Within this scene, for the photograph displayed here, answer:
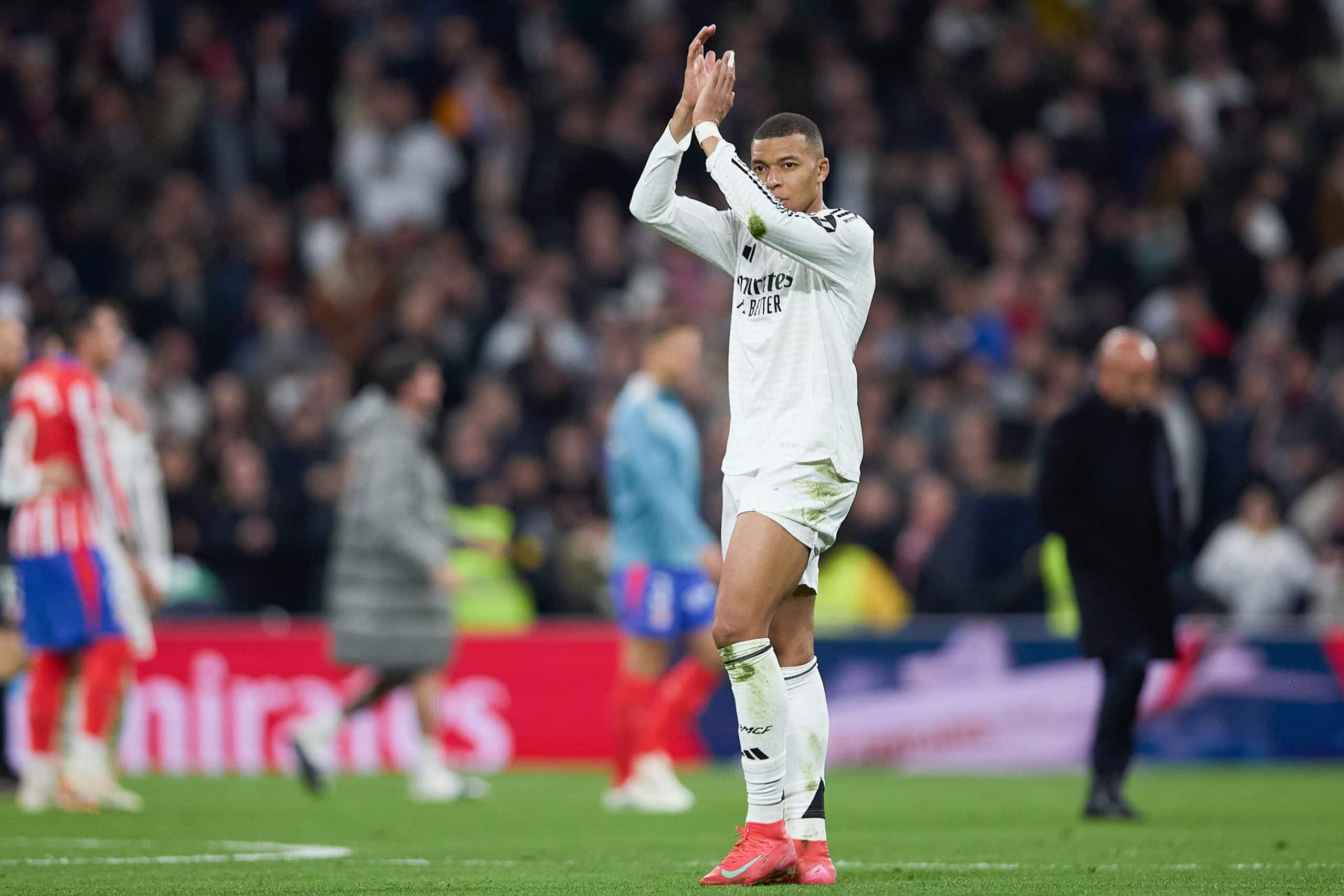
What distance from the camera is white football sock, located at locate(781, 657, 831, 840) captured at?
21.6ft

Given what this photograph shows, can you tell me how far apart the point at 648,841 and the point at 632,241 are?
10948 millimetres

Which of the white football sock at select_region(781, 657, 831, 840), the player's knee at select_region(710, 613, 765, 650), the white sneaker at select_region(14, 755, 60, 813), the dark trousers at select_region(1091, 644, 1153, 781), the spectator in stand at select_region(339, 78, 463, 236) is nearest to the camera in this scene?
the player's knee at select_region(710, 613, 765, 650)

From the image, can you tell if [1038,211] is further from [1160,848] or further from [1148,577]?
[1160,848]

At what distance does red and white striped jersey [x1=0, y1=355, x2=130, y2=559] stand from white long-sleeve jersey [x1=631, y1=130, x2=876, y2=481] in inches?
184

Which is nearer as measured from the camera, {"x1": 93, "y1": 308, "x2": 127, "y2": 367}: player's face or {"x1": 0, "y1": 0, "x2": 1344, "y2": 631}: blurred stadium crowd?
{"x1": 93, "y1": 308, "x2": 127, "y2": 367}: player's face

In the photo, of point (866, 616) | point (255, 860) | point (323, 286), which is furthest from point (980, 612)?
point (255, 860)

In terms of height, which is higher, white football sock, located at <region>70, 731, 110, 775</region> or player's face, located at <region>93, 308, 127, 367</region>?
player's face, located at <region>93, 308, 127, 367</region>

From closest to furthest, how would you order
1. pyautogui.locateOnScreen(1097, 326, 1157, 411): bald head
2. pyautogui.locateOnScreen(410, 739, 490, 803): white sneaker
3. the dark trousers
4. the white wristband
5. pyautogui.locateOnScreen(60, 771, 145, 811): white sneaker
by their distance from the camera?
the white wristband, the dark trousers, pyautogui.locateOnScreen(1097, 326, 1157, 411): bald head, pyautogui.locateOnScreen(60, 771, 145, 811): white sneaker, pyautogui.locateOnScreen(410, 739, 490, 803): white sneaker

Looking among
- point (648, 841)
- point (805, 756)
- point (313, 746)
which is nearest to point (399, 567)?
point (313, 746)

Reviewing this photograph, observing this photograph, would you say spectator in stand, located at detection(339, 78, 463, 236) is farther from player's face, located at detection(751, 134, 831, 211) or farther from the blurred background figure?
player's face, located at detection(751, 134, 831, 211)

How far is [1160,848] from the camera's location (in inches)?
314

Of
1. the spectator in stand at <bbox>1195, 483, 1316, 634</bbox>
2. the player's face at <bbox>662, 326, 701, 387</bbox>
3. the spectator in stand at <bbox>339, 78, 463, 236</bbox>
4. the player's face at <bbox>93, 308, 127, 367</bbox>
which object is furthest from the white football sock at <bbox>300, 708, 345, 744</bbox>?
the spectator in stand at <bbox>339, 78, 463, 236</bbox>

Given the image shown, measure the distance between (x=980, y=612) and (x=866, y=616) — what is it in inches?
37.6

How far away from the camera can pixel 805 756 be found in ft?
21.7
